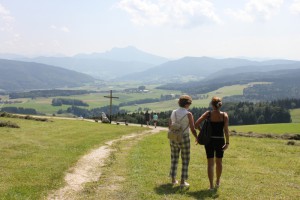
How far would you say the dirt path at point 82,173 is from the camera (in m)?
13.9

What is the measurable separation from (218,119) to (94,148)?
1585 centimetres

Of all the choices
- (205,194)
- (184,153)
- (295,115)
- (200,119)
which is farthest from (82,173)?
(295,115)

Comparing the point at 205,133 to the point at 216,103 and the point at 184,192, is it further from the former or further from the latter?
the point at 184,192

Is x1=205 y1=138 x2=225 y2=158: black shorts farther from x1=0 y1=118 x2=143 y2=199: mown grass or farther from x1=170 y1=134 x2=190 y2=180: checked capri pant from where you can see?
x1=0 y1=118 x2=143 y2=199: mown grass

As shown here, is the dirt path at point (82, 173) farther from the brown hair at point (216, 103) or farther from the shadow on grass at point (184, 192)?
the brown hair at point (216, 103)

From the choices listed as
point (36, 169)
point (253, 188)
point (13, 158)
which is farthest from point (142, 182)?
point (13, 158)

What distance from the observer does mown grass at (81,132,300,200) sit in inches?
538

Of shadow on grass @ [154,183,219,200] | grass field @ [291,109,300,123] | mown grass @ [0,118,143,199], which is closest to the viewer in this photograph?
shadow on grass @ [154,183,219,200]

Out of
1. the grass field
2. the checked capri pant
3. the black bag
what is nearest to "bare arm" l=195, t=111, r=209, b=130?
the black bag

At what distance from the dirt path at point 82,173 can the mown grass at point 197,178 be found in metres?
0.54

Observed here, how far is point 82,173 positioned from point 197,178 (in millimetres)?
5826

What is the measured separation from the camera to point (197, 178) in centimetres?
1667

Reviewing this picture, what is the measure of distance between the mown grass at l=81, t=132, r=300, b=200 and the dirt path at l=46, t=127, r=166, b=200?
0.54 metres

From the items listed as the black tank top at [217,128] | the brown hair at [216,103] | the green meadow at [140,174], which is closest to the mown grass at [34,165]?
the green meadow at [140,174]
